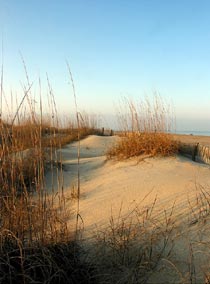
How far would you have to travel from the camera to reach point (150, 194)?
367cm

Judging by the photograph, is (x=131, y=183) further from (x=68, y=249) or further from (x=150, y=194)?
(x=68, y=249)

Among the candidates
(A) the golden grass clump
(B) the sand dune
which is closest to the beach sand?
(B) the sand dune

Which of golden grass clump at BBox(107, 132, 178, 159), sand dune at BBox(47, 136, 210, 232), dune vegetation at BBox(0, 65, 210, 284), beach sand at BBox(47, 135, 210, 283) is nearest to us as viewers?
dune vegetation at BBox(0, 65, 210, 284)

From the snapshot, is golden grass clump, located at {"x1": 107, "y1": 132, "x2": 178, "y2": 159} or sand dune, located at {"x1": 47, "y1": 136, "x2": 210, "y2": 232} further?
golden grass clump, located at {"x1": 107, "y1": 132, "x2": 178, "y2": 159}

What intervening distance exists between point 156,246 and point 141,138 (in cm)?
326

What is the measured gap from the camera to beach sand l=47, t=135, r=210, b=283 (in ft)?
8.78

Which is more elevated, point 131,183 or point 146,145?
point 146,145

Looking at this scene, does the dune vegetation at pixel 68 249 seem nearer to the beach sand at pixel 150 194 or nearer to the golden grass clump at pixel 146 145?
the beach sand at pixel 150 194

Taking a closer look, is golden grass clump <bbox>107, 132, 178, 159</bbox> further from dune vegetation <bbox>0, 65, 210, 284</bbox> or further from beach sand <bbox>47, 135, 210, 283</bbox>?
dune vegetation <bbox>0, 65, 210, 284</bbox>

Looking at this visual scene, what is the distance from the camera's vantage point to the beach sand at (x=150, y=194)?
105 inches

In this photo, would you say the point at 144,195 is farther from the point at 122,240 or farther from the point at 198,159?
the point at 198,159

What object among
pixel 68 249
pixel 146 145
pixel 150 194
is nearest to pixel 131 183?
pixel 150 194

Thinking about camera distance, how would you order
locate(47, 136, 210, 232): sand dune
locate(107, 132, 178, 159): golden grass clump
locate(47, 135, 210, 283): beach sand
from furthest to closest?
locate(107, 132, 178, 159): golden grass clump < locate(47, 136, 210, 232): sand dune < locate(47, 135, 210, 283): beach sand

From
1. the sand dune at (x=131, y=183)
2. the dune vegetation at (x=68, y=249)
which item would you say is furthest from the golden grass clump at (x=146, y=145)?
the dune vegetation at (x=68, y=249)
